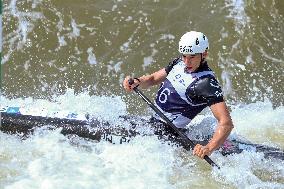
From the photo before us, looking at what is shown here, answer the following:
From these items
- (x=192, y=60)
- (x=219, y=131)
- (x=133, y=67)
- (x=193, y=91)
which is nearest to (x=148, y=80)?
(x=193, y=91)

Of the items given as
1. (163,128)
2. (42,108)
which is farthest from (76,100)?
(163,128)

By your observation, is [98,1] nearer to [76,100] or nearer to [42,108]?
Answer: [76,100]

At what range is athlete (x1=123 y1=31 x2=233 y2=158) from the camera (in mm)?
5199

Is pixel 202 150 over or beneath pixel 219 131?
beneath

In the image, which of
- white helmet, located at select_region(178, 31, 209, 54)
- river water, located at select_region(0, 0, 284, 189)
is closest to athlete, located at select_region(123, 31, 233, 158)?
white helmet, located at select_region(178, 31, 209, 54)

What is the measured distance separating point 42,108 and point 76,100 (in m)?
1.19

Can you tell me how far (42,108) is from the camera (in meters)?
6.50

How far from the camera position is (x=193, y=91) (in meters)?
5.46

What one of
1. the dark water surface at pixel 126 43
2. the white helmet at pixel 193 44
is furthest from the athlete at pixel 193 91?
the dark water surface at pixel 126 43

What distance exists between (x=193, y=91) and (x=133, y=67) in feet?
12.4

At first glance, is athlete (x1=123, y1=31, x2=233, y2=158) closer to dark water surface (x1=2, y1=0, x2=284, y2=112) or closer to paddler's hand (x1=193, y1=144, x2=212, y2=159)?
paddler's hand (x1=193, y1=144, x2=212, y2=159)

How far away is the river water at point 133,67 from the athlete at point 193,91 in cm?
51

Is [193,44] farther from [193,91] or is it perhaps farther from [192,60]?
[193,91]

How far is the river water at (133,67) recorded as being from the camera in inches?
237
